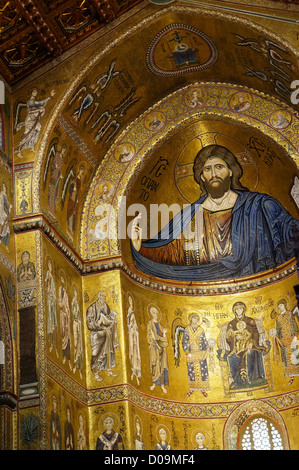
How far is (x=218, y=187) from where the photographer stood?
22.0 metres

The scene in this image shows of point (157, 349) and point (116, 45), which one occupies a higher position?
point (116, 45)

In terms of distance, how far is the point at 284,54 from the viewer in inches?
747

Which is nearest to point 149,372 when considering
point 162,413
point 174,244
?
point 162,413

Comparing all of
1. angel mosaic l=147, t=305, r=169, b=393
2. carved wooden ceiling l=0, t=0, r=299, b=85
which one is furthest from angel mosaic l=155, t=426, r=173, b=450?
carved wooden ceiling l=0, t=0, r=299, b=85

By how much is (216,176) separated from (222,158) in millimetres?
452

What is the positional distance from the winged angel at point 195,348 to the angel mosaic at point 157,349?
0.93 feet

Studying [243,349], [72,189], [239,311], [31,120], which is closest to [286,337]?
[243,349]

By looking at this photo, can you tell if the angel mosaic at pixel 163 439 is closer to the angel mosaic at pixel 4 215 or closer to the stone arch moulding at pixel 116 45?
the angel mosaic at pixel 4 215

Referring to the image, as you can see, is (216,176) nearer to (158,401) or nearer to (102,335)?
(102,335)

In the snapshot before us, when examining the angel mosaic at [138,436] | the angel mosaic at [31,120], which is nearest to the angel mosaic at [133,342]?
the angel mosaic at [138,436]

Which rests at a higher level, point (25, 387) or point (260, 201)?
point (260, 201)

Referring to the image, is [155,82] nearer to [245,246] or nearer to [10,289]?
[245,246]

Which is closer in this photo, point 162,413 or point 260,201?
point 162,413

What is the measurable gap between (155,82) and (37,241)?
500 centimetres
